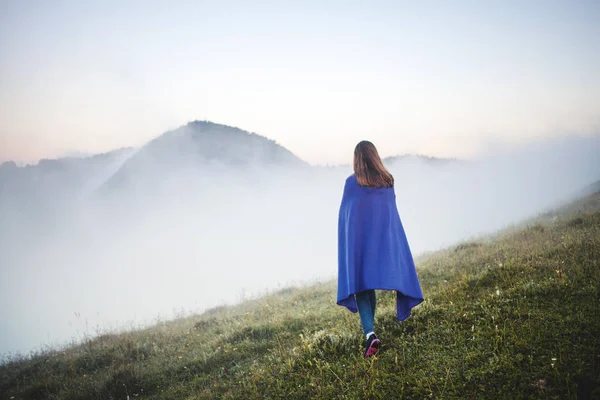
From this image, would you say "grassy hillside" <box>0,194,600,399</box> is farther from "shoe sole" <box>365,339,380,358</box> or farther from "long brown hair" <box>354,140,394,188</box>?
"long brown hair" <box>354,140,394,188</box>

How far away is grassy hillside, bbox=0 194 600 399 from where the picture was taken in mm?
3359

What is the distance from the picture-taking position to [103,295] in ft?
419

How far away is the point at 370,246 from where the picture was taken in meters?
4.79

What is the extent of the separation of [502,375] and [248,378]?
3.65 meters

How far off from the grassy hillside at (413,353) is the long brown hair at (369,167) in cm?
245

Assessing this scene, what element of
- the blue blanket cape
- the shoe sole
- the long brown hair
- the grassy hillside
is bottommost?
the grassy hillside

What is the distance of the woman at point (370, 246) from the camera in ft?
Result: 15.4

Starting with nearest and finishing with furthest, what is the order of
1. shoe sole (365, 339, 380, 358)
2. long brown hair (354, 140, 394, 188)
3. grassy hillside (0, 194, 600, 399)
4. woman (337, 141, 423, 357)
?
grassy hillside (0, 194, 600, 399) → shoe sole (365, 339, 380, 358) → woman (337, 141, 423, 357) → long brown hair (354, 140, 394, 188)

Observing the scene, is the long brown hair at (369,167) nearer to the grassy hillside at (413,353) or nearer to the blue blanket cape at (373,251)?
the blue blanket cape at (373,251)

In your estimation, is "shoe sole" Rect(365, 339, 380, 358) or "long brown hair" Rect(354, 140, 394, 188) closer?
"shoe sole" Rect(365, 339, 380, 358)

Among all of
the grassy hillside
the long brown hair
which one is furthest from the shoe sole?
the long brown hair

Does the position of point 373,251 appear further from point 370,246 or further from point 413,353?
point 413,353

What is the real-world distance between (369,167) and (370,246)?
4.14 feet

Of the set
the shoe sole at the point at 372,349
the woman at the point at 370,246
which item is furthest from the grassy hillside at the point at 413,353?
the woman at the point at 370,246
